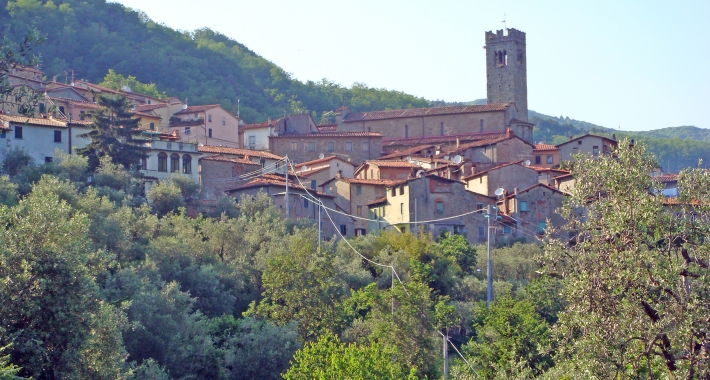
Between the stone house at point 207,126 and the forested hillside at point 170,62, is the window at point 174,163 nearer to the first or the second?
the stone house at point 207,126

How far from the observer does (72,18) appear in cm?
11762

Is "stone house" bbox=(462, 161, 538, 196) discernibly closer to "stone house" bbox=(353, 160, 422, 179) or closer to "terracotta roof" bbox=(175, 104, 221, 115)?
"stone house" bbox=(353, 160, 422, 179)

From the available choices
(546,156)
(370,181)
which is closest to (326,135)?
(370,181)

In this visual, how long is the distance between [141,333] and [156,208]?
2140 centimetres

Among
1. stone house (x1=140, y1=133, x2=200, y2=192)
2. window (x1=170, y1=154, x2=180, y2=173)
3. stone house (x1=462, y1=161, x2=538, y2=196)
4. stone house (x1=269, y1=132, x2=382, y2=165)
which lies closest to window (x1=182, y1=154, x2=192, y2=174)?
stone house (x1=140, y1=133, x2=200, y2=192)

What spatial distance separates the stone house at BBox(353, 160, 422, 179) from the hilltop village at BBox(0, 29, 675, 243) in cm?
7

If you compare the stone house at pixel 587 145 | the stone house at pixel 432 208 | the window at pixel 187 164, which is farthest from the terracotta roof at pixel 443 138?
the window at pixel 187 164

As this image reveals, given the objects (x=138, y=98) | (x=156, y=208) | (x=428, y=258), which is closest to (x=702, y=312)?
(x=428, y=258)

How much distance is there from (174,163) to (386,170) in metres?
13.3

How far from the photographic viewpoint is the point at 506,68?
99.4 m

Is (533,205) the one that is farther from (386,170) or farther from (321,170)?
(321,170)

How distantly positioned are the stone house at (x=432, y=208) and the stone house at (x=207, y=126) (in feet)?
55.8

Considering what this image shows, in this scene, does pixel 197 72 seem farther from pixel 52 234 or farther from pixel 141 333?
pixel 52 234

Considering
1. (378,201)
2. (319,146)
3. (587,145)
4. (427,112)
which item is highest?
(427,112)
